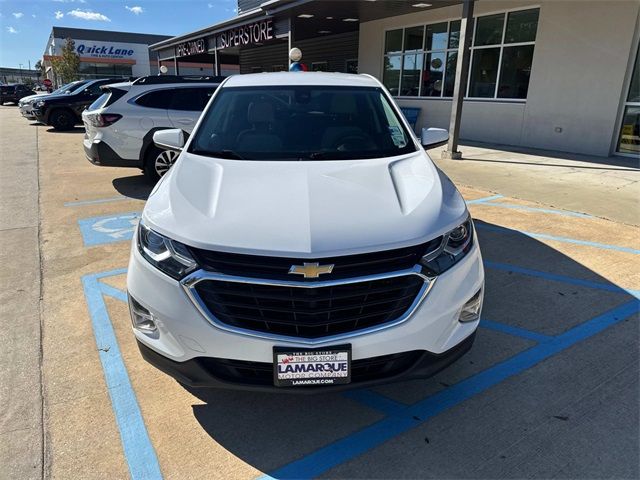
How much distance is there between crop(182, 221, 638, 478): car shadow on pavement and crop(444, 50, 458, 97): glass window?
12.0 metres

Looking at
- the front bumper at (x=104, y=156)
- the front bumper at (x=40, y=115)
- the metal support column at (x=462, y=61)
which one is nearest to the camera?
the front bumper at (x=104, y=156)

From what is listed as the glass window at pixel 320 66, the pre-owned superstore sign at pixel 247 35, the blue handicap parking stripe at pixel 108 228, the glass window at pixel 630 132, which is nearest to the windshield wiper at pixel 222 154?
the blue handicap parking stripe at pixel 108 228

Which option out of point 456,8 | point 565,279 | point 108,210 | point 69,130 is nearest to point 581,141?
point 456,8

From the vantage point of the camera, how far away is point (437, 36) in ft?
46.3

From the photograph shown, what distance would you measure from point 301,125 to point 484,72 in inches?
443

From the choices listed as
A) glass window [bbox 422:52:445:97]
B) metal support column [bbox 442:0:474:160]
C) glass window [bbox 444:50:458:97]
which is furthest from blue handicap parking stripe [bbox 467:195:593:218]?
glass window [bbox 422:52:445:97]

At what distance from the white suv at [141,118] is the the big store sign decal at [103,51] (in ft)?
174

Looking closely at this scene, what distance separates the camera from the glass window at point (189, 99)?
7.68 m

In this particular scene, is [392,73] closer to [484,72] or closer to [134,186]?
[484,72]

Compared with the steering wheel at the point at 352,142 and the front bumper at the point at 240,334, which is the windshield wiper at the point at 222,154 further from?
the front bumper at the point at 240,334

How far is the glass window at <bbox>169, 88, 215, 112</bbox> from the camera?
7680mm

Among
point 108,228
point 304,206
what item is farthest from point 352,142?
point 108,228

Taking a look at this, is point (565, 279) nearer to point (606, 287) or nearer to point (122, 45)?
point (606, 287)

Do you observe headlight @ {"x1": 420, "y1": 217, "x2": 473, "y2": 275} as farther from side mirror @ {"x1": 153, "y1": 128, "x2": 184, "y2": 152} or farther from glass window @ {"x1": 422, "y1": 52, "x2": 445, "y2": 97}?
glass window @ {"x1": 422, "y1": 52, "x2": 445, "y2": 97}
